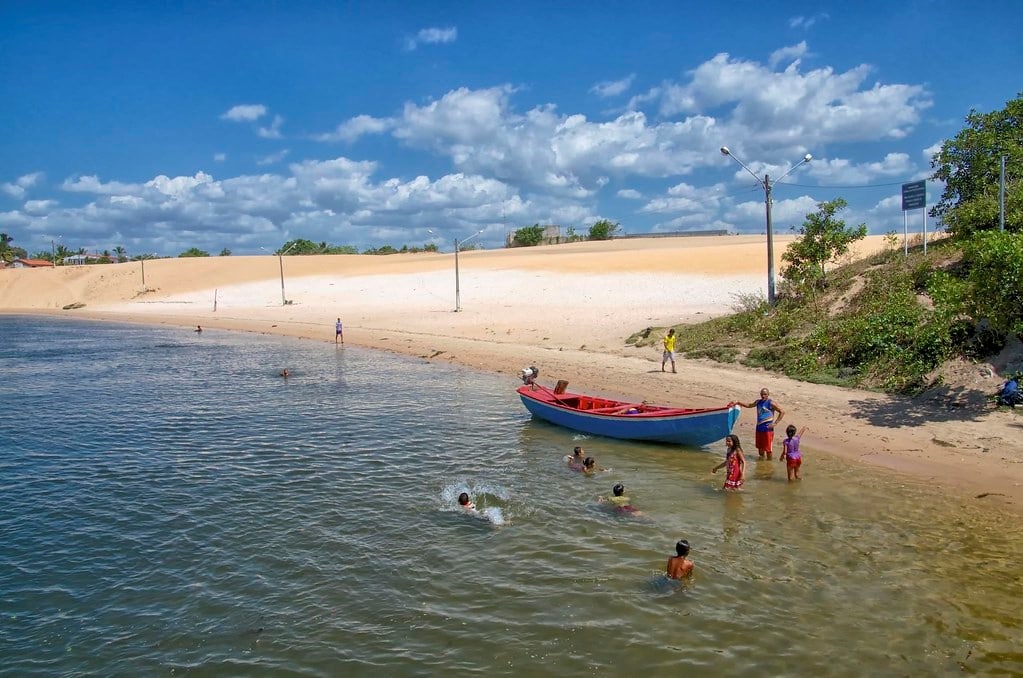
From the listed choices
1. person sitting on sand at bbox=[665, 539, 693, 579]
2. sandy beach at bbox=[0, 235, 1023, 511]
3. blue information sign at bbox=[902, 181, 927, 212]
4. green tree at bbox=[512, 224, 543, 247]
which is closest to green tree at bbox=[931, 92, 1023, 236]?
blue information sign at bbox=[902, 181, 927, 212]

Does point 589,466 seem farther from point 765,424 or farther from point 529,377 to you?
point 529,377

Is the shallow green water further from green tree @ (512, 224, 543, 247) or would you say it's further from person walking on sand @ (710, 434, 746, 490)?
green tree @ (512, 224, 543, 247)

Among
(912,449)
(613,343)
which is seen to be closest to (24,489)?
(912,449)

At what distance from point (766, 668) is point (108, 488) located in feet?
Result: 44.4

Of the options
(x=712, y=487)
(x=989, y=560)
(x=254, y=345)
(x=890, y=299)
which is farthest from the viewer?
(x=254, y=345)

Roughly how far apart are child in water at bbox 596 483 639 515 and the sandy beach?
461 centimetres

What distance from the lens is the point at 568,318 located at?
1599 inches

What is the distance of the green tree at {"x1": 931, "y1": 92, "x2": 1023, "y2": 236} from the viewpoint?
90.8ft

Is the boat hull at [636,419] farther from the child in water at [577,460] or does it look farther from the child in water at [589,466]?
the child in water at [589,466]

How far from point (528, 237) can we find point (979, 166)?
106 metres

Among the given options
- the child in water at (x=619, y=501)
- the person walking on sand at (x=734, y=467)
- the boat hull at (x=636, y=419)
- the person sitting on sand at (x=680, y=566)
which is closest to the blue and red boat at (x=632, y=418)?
the boat hull at (x=636, y=419)

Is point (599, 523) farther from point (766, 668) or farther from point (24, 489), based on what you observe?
point (24, 489)

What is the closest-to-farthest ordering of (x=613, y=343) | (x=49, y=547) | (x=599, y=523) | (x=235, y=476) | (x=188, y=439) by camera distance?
(x=49, y=547), (x=599, y=523), (x=235, y=476), (x=188, y=439), (x=613, y=343)

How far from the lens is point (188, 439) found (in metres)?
18.8
